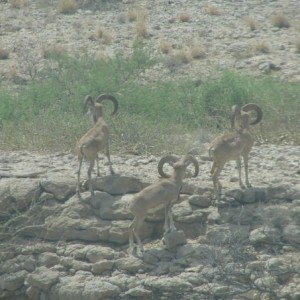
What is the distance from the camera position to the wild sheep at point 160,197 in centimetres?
1628

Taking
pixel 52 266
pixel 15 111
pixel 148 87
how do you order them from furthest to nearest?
pixel 148 87, pixel 15 111, pixel 52 266

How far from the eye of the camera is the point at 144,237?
17.3 m

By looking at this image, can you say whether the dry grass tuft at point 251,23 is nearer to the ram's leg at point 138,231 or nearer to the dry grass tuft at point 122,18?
the dry grass tuft at point 122,18

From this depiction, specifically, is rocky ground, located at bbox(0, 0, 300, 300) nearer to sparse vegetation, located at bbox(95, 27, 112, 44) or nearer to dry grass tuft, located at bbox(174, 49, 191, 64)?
dry grass tuft, located at bbox(174, 49, 191, 64)

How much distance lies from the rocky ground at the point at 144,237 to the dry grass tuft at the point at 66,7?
18326mm

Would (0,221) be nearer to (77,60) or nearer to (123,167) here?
(123,167)

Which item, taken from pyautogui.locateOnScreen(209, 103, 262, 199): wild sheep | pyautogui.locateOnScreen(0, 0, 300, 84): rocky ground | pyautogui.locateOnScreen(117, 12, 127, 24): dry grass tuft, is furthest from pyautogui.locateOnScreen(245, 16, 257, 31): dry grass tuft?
pyautogui.locateOnScreen(209, 103, 262, 199): wild sheep

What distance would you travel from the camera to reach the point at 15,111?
77.6 feet

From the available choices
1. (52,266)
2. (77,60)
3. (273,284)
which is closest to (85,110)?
(52,266)

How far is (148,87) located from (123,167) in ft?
25.0

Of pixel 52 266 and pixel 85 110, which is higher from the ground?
pixel 85 110

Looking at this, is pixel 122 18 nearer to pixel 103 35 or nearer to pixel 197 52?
pixel 103 35

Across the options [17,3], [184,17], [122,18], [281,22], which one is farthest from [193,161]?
[17,3]

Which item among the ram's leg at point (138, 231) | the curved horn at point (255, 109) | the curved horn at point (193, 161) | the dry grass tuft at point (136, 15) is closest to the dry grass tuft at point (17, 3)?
the dry grass tuft at point (136, 15)
